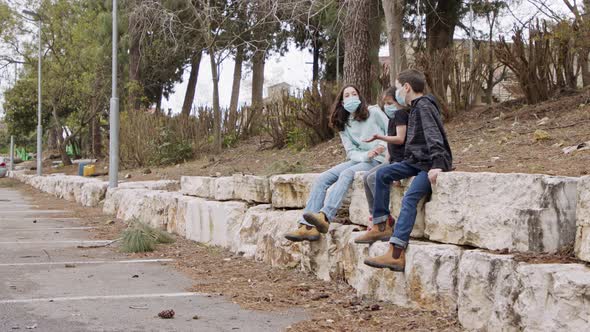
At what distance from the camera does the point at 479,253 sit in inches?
176

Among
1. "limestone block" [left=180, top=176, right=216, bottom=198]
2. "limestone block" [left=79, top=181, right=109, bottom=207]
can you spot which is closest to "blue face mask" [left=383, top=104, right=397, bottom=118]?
"limestone block" [left=180, top=176, right=216, bottom=198]

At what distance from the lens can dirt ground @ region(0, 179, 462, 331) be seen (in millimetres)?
4895

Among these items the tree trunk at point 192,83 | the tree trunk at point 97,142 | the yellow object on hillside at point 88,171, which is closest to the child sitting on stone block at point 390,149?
the yellow object on hillside at point 88,171

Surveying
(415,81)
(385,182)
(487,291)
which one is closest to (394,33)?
(415,81)

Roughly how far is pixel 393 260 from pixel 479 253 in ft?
2.79

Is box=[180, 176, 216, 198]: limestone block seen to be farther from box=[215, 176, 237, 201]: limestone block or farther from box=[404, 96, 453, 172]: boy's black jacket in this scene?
box=[404, 96, 453, 172]: boy's black jacket

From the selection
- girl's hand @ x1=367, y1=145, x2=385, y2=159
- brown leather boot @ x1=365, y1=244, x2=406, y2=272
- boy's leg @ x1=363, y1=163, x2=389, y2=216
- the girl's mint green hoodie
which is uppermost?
the girl's mint green hoodie

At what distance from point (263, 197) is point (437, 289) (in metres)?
3.96

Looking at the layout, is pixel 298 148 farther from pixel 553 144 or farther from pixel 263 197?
pixel 553 144

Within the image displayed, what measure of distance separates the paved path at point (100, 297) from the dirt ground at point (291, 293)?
7.8 inches

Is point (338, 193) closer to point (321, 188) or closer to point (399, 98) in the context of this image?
point (321, 188)

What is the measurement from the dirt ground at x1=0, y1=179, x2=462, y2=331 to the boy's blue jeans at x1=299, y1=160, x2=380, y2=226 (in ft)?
2.24

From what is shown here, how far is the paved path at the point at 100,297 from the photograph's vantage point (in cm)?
513

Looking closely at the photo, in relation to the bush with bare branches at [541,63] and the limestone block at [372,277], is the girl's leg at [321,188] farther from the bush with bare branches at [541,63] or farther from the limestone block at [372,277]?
the bush with bare branches at [541,63]
